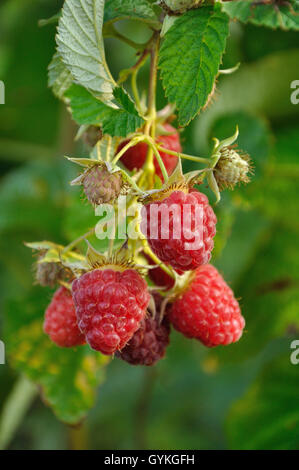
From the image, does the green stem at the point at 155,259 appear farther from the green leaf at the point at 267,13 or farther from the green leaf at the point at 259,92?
the green leaf at the point at 259,92

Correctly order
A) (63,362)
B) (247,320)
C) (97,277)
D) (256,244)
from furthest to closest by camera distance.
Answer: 1. (256,244)
2. (247,320)
3. (63,362)
4. (97,277)

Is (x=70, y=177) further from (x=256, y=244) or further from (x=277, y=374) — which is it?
(x=277, y=374)

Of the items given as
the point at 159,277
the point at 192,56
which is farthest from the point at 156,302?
the point at 192,56

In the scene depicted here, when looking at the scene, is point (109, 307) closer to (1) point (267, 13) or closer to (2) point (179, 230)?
(2) point (179, 230)

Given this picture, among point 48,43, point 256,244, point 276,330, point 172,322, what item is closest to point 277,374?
point 276,330

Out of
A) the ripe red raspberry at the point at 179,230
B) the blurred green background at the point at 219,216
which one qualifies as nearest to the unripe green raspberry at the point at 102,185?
the ripe red raspberry at the point at 179,230

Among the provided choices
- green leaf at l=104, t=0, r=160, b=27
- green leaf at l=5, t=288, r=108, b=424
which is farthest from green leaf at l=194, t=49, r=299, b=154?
green leaf at l=104, t=0, r=160, b=27
